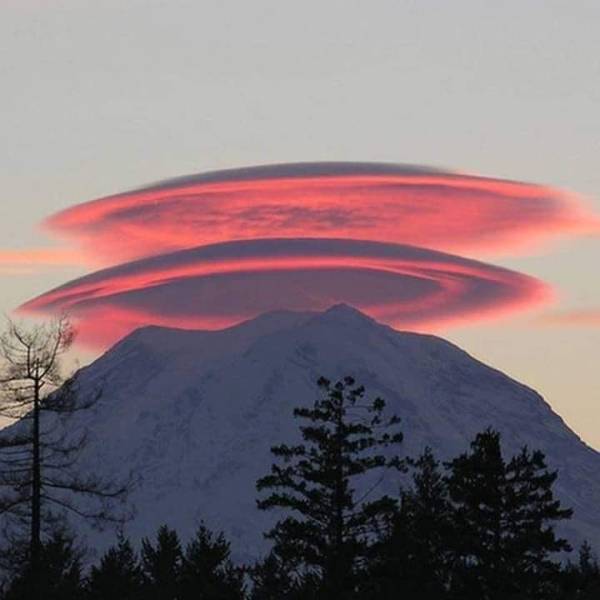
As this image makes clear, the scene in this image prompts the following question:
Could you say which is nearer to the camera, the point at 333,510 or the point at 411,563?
the point at 333,510

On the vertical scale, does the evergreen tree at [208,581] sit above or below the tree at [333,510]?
above

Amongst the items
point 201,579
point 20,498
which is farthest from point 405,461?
point 201,579

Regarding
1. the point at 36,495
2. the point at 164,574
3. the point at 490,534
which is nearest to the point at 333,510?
the point at 490,534

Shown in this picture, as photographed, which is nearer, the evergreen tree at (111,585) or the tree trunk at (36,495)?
the tree trunk at (36,495)

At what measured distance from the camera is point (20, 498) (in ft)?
158

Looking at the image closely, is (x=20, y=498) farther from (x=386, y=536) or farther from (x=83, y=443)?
(x=386, y=536)

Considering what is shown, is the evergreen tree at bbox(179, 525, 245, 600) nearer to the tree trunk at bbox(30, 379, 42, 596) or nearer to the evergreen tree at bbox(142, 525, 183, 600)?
the evergreen tree at bbox(142, 525, 183, 600)

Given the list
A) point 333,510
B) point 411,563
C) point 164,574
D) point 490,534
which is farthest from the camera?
point 164,574

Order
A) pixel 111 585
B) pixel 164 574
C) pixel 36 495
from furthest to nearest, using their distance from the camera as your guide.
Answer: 1. pixel 164 574
2. pixel 111 585
3. pixel 36 495

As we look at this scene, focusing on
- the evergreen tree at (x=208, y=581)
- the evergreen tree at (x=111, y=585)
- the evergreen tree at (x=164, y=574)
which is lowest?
the evergreen tree at (x=208, y=581)

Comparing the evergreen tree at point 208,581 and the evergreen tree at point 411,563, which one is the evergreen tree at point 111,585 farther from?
the evergreen tree at point 411,563

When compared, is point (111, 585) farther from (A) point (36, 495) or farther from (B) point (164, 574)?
(A) point (36, 495)

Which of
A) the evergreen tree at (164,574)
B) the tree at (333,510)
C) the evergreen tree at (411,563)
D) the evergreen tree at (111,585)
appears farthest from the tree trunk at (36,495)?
the evergreen tree at (164,574)

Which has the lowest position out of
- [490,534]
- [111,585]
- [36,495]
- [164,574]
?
[36,495]
